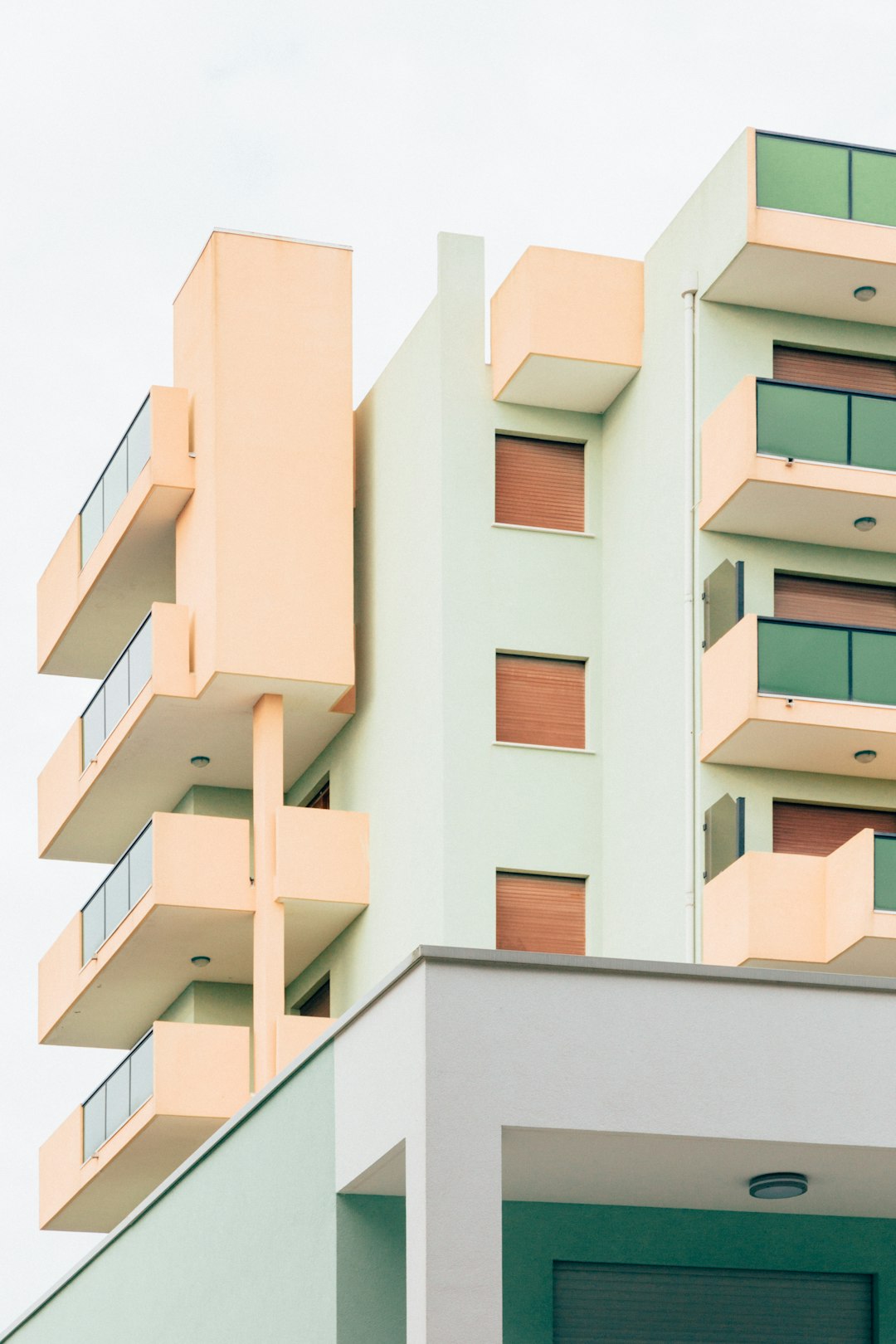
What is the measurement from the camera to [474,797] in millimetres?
30703

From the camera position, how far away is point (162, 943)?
114 feet

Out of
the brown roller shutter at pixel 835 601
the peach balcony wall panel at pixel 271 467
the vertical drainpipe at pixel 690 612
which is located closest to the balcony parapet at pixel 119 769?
the peach balcony wall panel at pixel 271 467

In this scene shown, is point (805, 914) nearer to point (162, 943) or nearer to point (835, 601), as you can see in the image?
point (835, 601)

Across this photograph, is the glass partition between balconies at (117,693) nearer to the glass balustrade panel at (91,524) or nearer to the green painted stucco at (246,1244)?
the glass balustrade panel at (91,524)

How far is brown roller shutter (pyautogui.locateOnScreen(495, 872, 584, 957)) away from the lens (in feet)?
101

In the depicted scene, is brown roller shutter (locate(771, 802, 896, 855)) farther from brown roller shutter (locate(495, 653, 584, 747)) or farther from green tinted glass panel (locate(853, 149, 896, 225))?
green tinted glass panel (locate(853, 149, 896, 225))

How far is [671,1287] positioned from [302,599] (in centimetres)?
1799

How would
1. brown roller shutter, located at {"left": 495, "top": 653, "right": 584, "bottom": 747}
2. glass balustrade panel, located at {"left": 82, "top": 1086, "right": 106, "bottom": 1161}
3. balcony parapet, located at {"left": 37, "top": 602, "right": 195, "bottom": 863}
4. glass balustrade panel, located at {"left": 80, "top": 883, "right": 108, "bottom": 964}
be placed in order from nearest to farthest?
brown roller shutter, located at {"left": 495, "top": 653, "right": 584, "bottom": 747}, balcony parapet, located at {"left": 37, "top": 602, "right": 195, "bottom": 863}, glass balustrade panel, located at {"left": 82, "top": 1086, "right": 106, "bottom": 1161}, glass balustrade panel, located at {"left": 80, "top": 883, "right": 108, "bottom": 964}

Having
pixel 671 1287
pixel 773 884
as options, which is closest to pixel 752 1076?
pixel 671 1287

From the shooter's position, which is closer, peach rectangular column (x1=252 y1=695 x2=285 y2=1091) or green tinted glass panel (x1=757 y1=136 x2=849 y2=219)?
green tinted glass panel (x1=757 y1=136 x2=849 y2=219)

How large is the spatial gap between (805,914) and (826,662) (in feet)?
9.91

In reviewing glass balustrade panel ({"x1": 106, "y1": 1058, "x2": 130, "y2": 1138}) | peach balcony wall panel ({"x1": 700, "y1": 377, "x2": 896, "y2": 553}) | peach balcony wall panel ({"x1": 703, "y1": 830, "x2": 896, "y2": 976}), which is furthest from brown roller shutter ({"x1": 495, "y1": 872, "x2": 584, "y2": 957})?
glass balustrade panel ({"x1": 106, "y1": 1058, "x2": 130, "y2": 1138})

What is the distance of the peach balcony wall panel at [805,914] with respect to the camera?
89.2ft

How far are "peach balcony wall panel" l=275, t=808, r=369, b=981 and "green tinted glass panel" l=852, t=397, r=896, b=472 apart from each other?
331 inches
